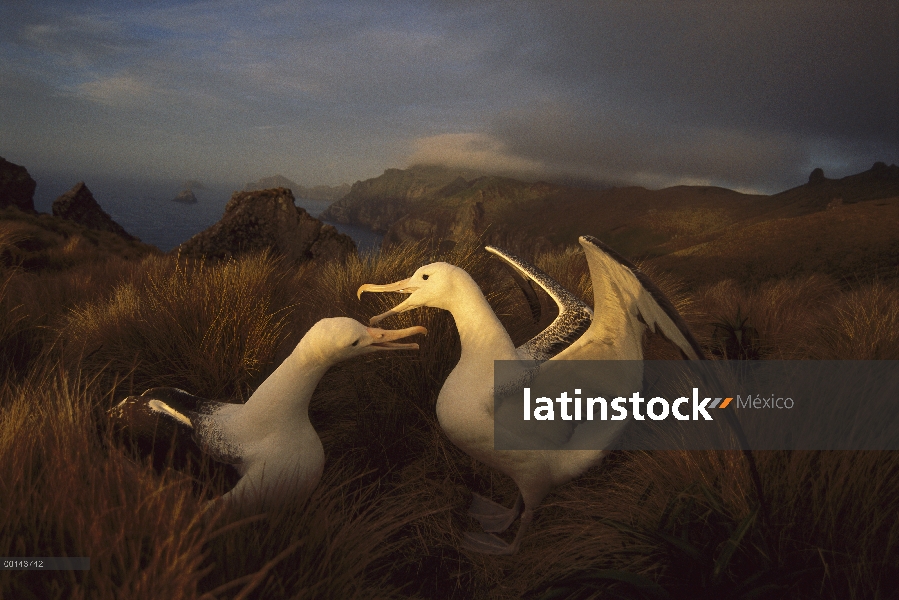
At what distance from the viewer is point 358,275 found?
5676mm

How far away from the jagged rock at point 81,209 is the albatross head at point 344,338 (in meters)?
32.6

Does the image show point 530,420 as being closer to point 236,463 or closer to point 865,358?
point 236,463

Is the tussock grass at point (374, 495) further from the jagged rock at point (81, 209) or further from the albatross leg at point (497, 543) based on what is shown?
the jagged rock at point (81, 209)

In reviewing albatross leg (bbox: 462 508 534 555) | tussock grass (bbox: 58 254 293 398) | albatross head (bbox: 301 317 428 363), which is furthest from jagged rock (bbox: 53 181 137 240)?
albatross leg (bbox: 462 508 534 555)

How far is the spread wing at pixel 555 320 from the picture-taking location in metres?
3.15

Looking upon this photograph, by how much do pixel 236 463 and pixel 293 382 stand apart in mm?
474

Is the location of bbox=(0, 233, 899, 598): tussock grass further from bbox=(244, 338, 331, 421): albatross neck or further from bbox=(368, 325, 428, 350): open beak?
bbox=(368, 325, 428, 350): open beak

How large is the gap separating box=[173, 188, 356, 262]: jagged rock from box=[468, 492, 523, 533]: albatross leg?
910cm

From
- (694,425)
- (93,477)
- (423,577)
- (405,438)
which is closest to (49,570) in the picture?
(93,477)

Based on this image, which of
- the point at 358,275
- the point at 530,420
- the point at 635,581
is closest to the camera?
the point at 635,581

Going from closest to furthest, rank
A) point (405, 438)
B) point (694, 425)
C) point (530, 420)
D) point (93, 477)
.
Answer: point (93, 477)
point (530, 420)
point (694, 425)
point (405, 438)

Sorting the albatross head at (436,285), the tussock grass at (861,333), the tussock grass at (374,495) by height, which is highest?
the albatross head at (436,285)
